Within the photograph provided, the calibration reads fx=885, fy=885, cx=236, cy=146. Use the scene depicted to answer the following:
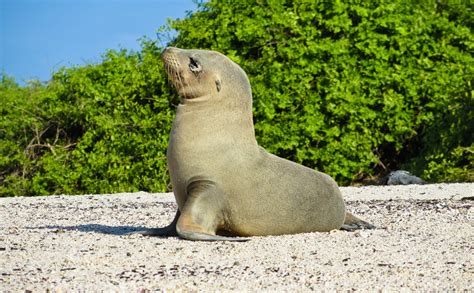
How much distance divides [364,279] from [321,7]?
1018 centimetres

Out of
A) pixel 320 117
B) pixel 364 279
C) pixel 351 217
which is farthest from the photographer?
pixel 320 117

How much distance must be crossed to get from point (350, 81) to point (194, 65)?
7.65m

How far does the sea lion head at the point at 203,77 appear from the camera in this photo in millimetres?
6832

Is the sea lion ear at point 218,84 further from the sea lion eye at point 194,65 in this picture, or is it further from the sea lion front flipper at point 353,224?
the sea lion front flipper at point 353,224

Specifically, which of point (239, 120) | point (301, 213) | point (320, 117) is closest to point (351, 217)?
point (301, 213)

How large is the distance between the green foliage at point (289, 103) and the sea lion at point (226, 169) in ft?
21.7

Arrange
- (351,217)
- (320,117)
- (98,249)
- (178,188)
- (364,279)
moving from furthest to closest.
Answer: (320,117) < (351,217) < (178,188) < (98,249) < (364,279)

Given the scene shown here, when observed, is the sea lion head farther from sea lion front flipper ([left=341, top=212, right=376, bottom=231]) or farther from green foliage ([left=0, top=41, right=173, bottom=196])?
green foliage ([left=0, top=41, right=173, bottom=196])

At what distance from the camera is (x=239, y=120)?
22.4 feet

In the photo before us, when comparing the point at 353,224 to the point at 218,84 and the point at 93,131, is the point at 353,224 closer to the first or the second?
the point at 218,84

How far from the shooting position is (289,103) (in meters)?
14.0

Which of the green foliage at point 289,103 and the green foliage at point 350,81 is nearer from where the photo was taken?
the green foliage at point 289,103

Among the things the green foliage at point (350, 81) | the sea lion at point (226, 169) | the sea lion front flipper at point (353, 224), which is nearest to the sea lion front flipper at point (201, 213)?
the sea lion at point (226, 169)

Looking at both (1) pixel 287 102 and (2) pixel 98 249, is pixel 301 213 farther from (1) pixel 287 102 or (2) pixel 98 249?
(1) pixel 287 102
